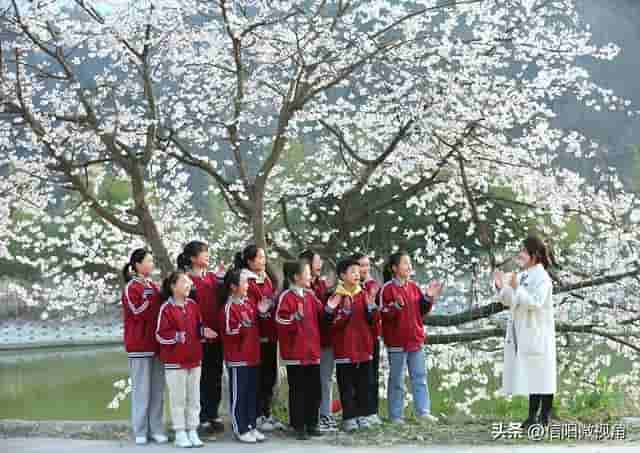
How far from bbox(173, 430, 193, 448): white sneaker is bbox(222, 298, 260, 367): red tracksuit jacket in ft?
2.08

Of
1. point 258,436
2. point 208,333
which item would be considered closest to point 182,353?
point 208,333

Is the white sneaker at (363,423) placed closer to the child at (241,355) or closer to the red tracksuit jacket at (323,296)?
the red tracksuit jacket at (323,296)

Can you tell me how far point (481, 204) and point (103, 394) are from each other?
38.9 feet

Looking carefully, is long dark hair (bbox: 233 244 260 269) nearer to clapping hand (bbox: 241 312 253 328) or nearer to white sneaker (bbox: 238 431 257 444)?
clapping hand (bbox: 241 312 253 328)

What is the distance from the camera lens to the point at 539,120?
10.2 metres

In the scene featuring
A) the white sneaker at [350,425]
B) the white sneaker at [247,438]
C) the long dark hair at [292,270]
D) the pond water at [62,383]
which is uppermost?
the long dark hair at [292,270]

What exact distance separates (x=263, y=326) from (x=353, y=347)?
78 centimetres

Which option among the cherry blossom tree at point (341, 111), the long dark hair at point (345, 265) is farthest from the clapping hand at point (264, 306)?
the cherry blossom tree at point (341, 111)

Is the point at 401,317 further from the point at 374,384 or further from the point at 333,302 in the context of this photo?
the point at 333,302

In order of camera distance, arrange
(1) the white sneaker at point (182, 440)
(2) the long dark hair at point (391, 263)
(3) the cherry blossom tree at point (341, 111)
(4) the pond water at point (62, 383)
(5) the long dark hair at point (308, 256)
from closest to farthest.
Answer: (1) the white sneaker at point (182, 440)
(5) the long dark hair at point (308, 256)
(2) the long dark hair at point (391, 263)
(3) the cherry blossom tree at point (341, 111)
(4) the pond water at point (62, 383)

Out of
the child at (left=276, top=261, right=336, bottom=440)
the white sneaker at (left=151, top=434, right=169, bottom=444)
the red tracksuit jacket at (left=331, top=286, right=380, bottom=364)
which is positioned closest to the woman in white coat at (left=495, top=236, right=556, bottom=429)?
the red tracksuit jacket at (left=331, top=286, right=380, bottom=364)

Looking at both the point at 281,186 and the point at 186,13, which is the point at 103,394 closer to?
the point at 281,186

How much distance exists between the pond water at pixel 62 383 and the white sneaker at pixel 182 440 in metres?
9.46

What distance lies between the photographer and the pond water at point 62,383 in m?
17.3
